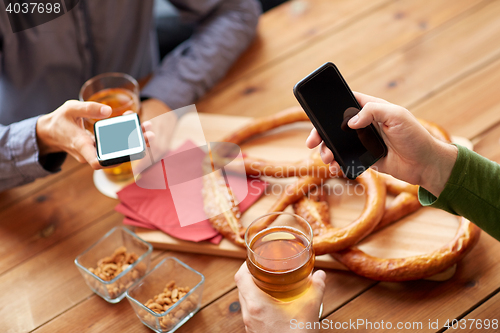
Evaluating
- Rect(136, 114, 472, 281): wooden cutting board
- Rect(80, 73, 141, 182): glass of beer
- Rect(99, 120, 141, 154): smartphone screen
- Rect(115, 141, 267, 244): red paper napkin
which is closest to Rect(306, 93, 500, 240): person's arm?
Rect(136, 114, 472, 281): wooden cutting board

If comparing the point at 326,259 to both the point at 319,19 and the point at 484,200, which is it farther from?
the point at 319,19

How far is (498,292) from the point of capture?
89 cm

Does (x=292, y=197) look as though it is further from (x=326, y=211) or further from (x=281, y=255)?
(x=281, y=255)

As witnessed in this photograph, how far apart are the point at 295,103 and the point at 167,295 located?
74 centimetres

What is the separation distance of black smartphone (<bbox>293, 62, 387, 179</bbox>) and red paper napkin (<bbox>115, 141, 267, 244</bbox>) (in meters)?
0.29

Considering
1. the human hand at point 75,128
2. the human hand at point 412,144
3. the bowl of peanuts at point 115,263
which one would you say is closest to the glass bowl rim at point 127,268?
the bowl of peanuts at point 115,263

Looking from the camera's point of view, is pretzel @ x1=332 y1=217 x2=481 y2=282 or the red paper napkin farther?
the red paper napkin

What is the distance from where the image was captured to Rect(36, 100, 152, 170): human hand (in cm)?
100

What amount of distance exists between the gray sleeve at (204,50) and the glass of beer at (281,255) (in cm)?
71

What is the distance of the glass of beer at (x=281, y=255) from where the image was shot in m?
0.78

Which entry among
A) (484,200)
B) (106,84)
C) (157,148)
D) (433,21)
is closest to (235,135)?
(157,148)

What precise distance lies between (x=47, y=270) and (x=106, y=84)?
1.73 feet

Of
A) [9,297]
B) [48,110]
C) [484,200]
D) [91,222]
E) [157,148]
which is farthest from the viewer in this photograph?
[48,110]

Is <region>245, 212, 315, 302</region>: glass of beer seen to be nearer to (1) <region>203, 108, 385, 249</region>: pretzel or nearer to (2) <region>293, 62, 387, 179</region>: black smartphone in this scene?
(1) <region>203, 108, 385, 249</region>: pretzel
